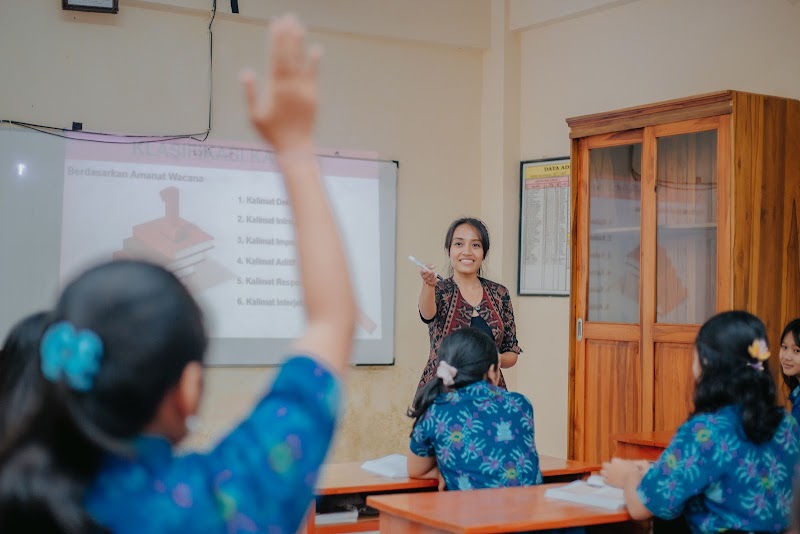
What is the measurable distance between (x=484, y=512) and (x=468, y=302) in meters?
1.66

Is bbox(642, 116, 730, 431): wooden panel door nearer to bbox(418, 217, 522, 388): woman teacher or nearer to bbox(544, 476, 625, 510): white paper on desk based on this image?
bbox(418, 217, 522, 388): woman teacher

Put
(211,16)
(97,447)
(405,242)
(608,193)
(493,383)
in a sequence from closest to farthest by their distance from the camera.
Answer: (97,447), (493,383), (608,193), (211,16), (405,242)

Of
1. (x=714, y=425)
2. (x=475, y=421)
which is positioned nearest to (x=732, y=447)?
(x=714, y=425)

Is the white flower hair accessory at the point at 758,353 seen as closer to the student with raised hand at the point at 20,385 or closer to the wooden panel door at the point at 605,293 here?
the student with raised hand at the point at 20,385

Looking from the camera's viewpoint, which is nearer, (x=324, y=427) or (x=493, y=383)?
(x=324, y=427)

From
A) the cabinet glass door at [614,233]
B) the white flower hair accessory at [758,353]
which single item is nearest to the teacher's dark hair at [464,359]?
the white flower hair accessory at [758,353]

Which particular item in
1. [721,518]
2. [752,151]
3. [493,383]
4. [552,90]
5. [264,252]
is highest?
[552,90]

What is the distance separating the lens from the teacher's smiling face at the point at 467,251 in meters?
4.18

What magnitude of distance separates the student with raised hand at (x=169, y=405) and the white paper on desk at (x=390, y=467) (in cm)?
252

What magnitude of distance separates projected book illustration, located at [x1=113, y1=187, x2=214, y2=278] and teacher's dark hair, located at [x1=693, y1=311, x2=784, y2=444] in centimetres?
312

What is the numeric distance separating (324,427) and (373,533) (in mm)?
2518

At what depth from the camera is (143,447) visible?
79cm

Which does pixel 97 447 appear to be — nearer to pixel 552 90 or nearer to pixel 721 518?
pixel 721 518

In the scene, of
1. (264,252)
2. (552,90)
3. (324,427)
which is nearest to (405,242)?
(264,252)
